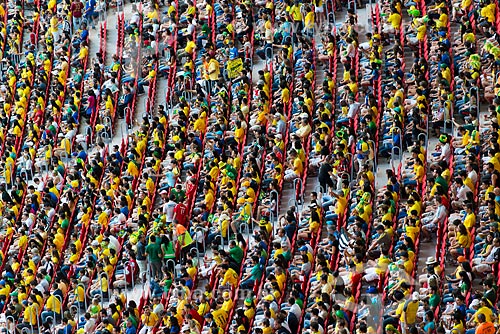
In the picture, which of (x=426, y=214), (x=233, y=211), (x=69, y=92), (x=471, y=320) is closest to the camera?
(x=471, y=320)

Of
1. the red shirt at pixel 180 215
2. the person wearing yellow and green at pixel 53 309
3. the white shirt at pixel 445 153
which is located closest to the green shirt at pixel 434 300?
the white shirt at pixel 445 153

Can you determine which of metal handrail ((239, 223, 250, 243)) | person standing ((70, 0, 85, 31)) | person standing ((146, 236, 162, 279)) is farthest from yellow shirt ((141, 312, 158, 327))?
person standing ((70, 0, 85, 31))

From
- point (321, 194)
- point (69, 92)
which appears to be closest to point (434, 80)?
point (321, 194)

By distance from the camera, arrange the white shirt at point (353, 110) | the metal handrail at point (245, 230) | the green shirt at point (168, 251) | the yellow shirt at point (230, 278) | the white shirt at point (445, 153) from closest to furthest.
Answer: the yellow shirt at point (230, 278)
the white shirt at point (445, 153)
the green shirt at point (168, 251)
the metal handrail at point (245, 230)
the white shirt at point (353, 110)

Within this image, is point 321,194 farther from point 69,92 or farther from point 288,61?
point 69,92

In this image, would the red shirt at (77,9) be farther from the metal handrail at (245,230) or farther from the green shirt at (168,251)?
the green shirt at (168,251)

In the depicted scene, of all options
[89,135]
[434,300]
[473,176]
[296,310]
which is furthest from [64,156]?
[434,300]
